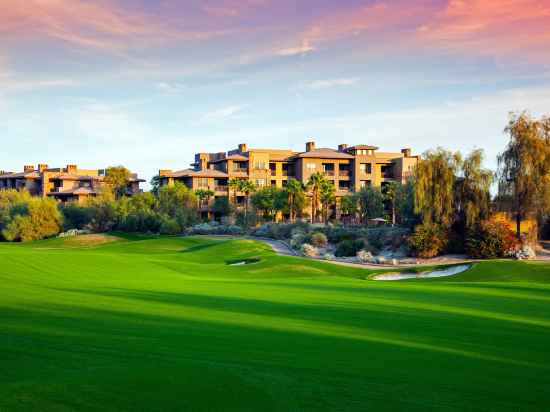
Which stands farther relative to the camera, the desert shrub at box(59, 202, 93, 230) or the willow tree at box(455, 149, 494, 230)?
the desert shrub at box(59, 202, 93, 230)

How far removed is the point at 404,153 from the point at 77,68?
8066cm

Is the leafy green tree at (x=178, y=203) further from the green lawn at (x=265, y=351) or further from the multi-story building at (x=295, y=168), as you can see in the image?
the green lawn at (x=265, y=351)

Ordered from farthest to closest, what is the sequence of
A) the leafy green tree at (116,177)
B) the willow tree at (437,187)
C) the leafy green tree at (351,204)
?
the leafy green tree at (116,177) → the leafy green tree at (351,204) → the willow tree at (437,187)

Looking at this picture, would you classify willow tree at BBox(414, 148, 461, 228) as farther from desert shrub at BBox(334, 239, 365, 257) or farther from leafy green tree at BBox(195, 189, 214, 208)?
leafy green tree at BBox(195, 189, 214, 208)

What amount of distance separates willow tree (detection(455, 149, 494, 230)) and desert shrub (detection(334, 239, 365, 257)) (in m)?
9.77

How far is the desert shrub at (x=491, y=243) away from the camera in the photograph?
4512 cm

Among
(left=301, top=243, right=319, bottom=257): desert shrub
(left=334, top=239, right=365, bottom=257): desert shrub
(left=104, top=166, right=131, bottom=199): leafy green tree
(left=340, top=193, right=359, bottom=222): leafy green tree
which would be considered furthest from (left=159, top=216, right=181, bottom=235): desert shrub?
(left=334, top=239, right=365, bottom=257): desert shrub

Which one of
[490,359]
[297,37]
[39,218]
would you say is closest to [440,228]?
[297,37]

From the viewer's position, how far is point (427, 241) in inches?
1841

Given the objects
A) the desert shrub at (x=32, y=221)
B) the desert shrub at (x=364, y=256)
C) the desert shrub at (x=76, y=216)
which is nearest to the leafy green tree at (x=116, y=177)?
the desert shrub at (x=76, y=216)

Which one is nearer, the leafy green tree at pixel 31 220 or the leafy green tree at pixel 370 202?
the leafy green tree at pixel 31 220

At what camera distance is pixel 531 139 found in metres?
48.6

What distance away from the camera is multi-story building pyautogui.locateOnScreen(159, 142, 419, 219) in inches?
3787

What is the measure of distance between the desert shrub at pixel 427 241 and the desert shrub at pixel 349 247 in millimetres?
5220
